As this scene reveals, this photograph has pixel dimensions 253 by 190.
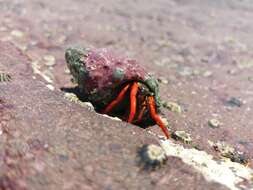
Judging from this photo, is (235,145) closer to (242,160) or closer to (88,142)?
(242,160)

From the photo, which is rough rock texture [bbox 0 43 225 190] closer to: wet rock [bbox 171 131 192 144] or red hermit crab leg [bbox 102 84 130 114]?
red hermit crab leg [bbox 102 84 130 114]

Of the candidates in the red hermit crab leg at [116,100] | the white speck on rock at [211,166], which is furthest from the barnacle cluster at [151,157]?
the red hermit crab leg at [116,100]

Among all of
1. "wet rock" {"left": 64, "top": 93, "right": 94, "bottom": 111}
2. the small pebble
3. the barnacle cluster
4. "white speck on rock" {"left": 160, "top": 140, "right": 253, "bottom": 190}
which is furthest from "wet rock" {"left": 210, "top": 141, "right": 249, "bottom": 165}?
"wet rock" {"left": 64, "top": 93, "right": 94, "bottom": 111}

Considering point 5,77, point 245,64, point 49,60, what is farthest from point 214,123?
point 245,64

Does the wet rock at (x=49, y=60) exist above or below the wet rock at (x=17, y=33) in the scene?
below

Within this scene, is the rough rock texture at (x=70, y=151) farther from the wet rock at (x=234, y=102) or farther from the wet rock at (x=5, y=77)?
the wet rock at (x=234, y=102)

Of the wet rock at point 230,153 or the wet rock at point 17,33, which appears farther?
the wet rock at point 17,33
